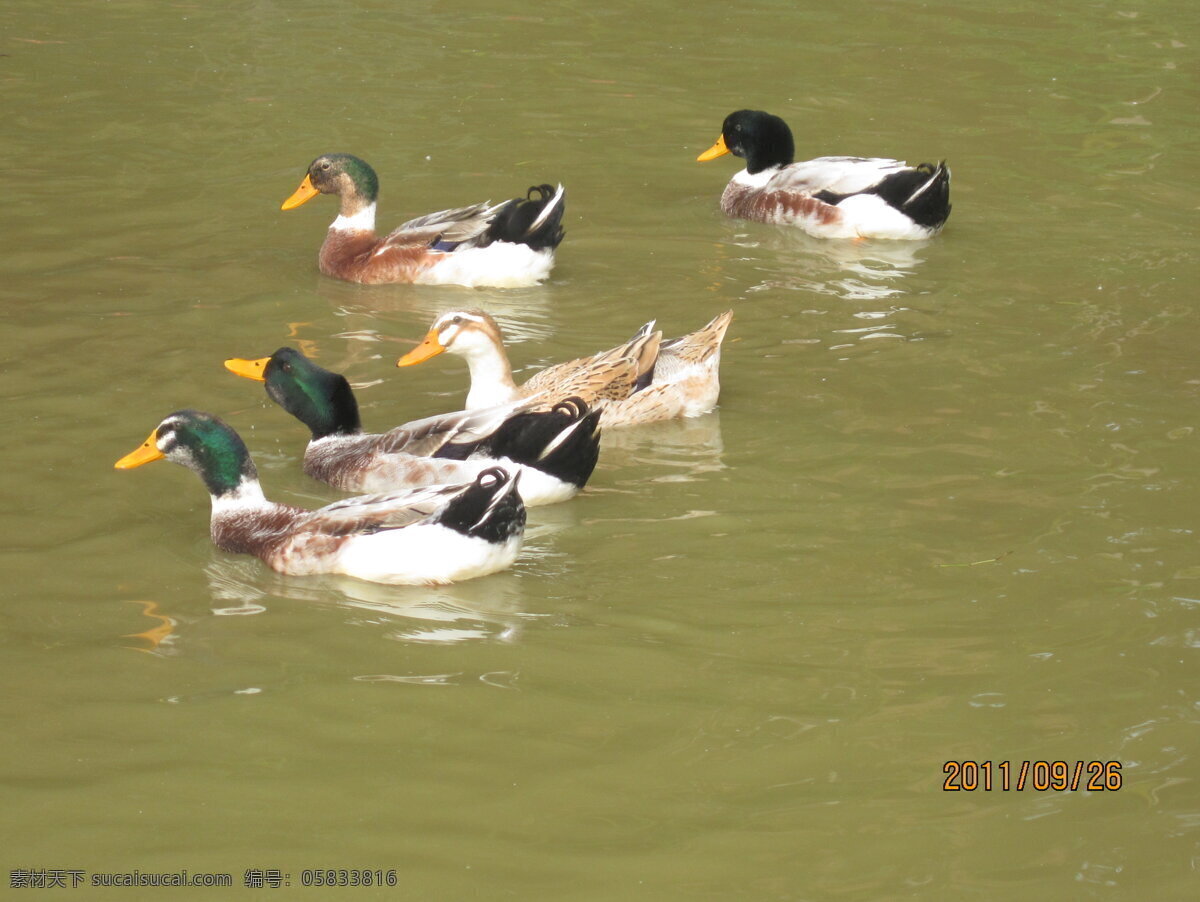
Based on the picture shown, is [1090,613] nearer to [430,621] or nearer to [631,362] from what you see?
[430,621]

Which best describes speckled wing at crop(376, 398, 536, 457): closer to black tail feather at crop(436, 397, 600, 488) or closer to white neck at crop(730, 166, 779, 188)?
black tail feather at crop(436, 397, 600, 488)

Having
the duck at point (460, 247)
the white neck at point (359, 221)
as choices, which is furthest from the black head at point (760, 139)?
the white neck at point (359, 221)

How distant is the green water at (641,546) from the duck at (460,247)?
0.16 metres

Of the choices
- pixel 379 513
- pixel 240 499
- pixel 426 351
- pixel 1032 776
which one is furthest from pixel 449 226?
pixel 1032 776

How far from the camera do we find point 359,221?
12.2 metres

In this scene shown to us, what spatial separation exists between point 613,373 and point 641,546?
1.77 meters

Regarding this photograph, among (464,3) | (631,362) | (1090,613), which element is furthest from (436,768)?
(464,3)

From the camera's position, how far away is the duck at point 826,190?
1256 cm

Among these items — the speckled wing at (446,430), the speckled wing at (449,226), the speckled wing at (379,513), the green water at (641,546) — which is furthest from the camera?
the speckled wing at (449,226)

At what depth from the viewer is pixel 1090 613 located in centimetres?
648

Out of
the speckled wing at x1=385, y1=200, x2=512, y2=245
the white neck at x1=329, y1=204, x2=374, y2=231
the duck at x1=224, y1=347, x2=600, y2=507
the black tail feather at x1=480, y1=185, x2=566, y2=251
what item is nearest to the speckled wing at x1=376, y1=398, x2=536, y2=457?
the duck at x1=224, y1=347, x2=600, y2=507

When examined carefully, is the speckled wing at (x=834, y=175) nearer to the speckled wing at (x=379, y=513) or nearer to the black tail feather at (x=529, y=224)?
the black tail feather at (x=529, y=224)

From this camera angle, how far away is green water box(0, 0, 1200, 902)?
5020 mm

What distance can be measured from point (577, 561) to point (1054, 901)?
2.93 m
